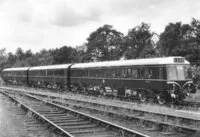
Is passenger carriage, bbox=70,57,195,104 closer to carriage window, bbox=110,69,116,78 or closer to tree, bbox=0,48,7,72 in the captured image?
carriage window, bbox=110,69,116,78

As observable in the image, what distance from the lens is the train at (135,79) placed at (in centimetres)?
1825

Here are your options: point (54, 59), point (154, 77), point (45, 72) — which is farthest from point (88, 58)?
point (154, 77)

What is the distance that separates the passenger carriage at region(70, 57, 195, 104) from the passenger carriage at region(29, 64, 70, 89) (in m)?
7.96

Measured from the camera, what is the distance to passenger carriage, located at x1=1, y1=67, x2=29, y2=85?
49097mm

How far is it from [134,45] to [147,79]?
2327 inches

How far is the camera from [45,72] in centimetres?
3981

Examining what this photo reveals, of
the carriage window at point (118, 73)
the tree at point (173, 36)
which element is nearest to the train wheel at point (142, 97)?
the carriage window at point (118, 73)

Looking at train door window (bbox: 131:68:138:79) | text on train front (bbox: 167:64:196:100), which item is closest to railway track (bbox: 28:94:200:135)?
text on train front (bbox: 167:64:196:100)

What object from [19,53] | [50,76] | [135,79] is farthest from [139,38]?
[19,53]

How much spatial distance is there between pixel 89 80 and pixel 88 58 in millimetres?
50838

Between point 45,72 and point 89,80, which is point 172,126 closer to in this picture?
point 89,80

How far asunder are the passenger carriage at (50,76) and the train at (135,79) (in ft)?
0.38

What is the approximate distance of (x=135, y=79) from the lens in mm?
20766

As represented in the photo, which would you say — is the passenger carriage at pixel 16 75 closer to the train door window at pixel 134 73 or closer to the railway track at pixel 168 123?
the train door window at pixel 134 73
